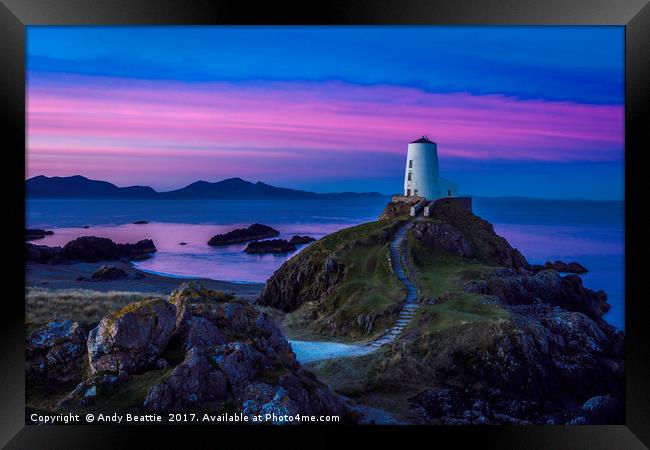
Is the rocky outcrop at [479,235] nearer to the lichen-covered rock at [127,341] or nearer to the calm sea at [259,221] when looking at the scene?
the calm sea at [259,221]

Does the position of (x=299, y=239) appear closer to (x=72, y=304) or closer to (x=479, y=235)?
(x=479, y=235)

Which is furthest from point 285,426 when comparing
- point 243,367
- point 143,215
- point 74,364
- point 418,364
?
point 143,215

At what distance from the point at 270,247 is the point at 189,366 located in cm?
2975

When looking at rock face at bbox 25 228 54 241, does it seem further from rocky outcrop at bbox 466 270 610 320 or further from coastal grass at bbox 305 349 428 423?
rocky outcrop at bbox 466 270 610 320

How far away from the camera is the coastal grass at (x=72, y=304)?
66.6 feet

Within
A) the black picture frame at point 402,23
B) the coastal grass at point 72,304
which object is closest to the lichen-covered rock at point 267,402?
the black picture frame at point 402,23

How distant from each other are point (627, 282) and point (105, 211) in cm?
3982

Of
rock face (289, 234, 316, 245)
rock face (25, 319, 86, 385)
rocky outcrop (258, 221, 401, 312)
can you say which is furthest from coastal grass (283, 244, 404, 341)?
rock face (289, 234, 316, 245)

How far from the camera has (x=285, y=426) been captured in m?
14.0

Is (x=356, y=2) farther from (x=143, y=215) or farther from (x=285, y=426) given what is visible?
(x=143, y=215)

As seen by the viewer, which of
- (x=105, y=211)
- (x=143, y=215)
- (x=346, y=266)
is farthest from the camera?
(x=143, y=215)

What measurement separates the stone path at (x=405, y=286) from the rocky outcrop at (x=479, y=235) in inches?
96.1

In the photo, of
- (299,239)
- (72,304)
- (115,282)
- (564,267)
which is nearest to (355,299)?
(72,304)

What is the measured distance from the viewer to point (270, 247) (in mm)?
43031
